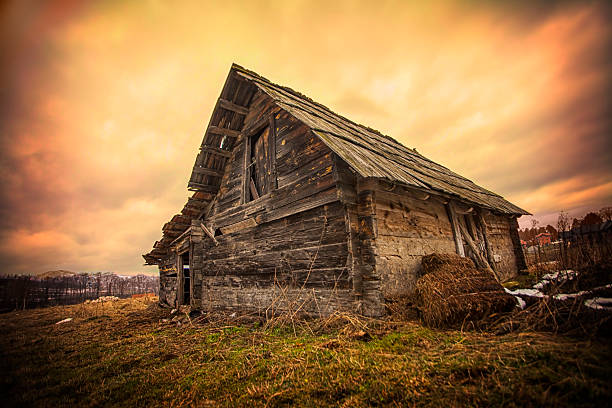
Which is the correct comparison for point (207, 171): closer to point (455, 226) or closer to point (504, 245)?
point (455, 226)

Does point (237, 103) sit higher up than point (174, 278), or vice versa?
point (237, 103)

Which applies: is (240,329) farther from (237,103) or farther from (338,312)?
(237,103)

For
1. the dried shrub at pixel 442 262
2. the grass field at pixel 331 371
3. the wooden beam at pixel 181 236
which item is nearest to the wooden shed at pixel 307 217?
the dried shrub at pixel 442 262


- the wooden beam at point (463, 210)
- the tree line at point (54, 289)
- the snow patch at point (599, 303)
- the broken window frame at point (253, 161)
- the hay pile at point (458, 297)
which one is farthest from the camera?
the tree line at point (54, 289)

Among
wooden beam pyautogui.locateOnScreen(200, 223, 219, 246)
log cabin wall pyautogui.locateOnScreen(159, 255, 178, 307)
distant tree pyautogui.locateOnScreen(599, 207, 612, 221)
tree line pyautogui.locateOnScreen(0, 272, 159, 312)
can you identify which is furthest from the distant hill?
distant tree pyautogui.locateOnScreen(599, 207, 612, 221)

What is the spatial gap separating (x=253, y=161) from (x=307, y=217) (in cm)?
343

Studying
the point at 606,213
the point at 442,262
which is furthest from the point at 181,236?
the point at 606,213

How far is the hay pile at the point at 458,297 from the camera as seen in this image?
3.57 m

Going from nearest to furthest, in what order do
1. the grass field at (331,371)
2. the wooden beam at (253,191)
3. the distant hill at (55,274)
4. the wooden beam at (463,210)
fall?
1. the grass field at (331,371)
2. the wooden beam at (463,210)
3. the wooden beam at (253,191)
4. the distant hill at (55,274)

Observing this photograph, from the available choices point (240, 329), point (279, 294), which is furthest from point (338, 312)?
point (240, 329)

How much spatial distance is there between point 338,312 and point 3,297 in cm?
2708

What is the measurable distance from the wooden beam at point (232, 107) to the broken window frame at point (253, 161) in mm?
796

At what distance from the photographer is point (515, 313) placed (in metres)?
3.36

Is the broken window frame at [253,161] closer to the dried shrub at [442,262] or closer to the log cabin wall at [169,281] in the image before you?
the dried shrub at [442,262]
